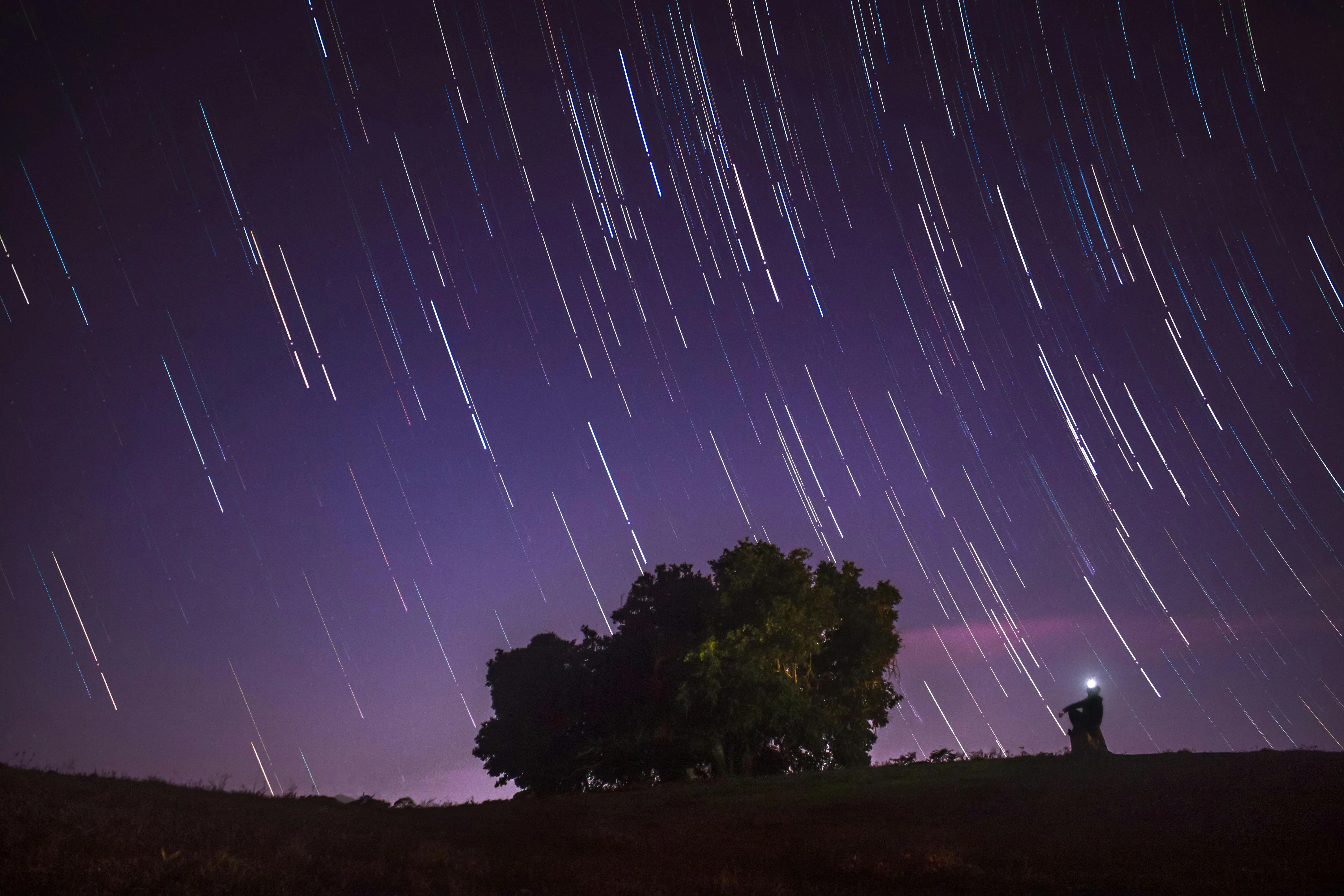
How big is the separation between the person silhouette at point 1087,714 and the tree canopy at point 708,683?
10.3m

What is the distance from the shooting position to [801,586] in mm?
32375

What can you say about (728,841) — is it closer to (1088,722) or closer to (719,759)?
(1088,722)

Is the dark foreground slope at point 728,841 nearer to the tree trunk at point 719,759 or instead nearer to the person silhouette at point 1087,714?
the person silhouette at point 1087,714

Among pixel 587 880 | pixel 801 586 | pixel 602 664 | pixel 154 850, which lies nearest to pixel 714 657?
pixel 801 586

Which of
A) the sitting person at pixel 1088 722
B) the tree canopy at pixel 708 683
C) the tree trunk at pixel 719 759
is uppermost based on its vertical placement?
the tree canopy at pixel 708 683

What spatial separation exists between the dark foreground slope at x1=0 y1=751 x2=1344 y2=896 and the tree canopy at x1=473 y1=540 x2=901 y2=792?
11956mm

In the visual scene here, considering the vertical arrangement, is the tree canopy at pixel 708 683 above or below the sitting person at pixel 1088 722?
above

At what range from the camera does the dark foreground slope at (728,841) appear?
8.37 meters

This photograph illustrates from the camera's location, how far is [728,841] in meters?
12.6

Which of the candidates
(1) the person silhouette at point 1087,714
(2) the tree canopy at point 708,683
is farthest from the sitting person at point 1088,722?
(2) the tree canopy at point 708,683

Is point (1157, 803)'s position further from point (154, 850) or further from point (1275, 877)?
point (154, 850)

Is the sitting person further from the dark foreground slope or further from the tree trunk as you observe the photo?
the tree trunk

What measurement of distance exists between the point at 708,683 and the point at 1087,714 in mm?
13292

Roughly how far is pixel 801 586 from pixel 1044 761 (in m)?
12.5
